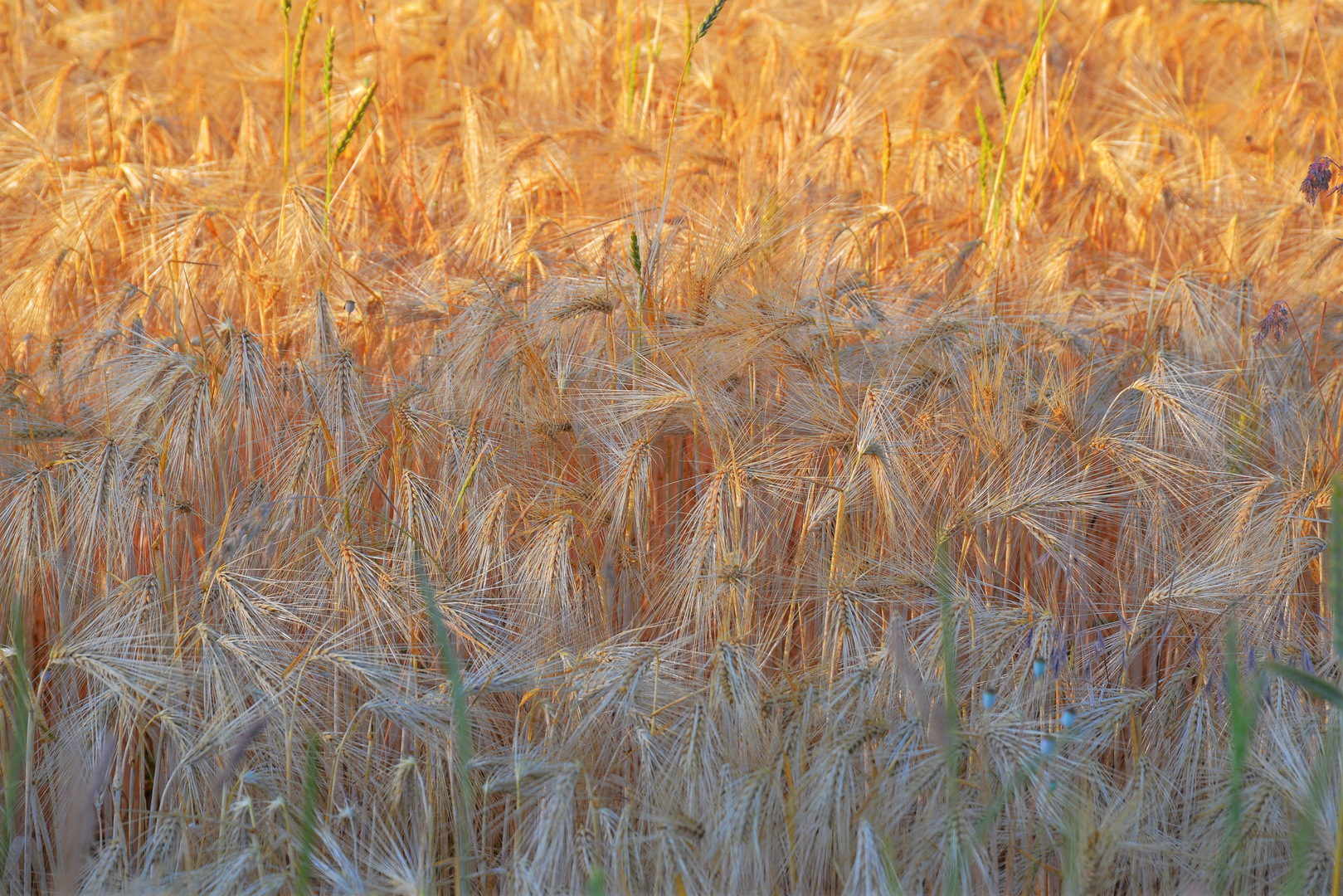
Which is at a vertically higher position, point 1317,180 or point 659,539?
point 1317,180

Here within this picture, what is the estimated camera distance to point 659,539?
2.02 metres

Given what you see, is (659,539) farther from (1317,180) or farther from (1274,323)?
(1317,180)

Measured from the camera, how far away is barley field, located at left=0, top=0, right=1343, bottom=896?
4.81ft

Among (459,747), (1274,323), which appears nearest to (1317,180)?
(1274,323)

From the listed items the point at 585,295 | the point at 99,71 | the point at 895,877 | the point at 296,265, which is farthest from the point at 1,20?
the point at 895,877

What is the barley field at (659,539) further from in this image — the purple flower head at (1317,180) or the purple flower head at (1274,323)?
the purple flower head at (1317,180)

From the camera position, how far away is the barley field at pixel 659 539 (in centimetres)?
147

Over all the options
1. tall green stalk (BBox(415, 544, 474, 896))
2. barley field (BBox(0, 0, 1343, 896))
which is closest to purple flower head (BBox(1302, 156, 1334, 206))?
barley field (BBox(0, 0, 1343, 896))

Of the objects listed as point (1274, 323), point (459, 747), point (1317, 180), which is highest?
point (1317, 180)

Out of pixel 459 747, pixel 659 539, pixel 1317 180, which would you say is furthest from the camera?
pixel 659 539

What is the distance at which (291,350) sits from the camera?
227 centimetres

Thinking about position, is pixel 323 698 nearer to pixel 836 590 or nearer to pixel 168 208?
pixel 836 590

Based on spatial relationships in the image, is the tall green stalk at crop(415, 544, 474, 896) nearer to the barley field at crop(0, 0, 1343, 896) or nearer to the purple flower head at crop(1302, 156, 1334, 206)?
the barley field at crop(0, 0, 1343, 896)

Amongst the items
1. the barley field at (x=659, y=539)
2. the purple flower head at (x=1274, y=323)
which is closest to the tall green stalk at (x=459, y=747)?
the barley field at (x=659, y=539)
